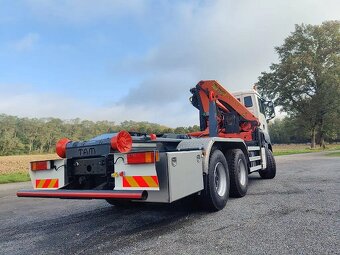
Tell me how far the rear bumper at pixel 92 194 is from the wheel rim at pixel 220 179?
205 centimetres

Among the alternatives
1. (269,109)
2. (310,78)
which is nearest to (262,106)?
(269,109)

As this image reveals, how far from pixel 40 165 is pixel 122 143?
5.57ft

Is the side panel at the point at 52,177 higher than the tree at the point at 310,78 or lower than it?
lower

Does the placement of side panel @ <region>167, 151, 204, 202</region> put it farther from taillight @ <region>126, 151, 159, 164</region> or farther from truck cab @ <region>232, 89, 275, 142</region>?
truck cab @ <region>232, 89, 275, 142</region>

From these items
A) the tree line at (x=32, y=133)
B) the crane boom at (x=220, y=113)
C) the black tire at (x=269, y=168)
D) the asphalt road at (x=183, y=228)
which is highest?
the tree line at (x=32, y=133)

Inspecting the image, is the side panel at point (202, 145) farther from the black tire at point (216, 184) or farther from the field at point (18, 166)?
the field at point (18, 166)

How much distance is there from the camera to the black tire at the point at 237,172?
6758 mm

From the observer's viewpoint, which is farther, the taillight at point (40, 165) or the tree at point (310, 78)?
the tree at point (310, 78)

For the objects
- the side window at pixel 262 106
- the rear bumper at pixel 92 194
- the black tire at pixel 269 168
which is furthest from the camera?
the side window at pixel 262 106

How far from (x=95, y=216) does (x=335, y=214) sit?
4066mm

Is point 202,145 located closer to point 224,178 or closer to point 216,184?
point 216,184

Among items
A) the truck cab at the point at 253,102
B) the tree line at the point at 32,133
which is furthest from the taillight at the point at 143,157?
the tree line at the point at 32,133

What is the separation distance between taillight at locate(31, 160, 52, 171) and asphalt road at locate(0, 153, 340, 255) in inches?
37.6

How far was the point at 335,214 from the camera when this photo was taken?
516 centimetres
